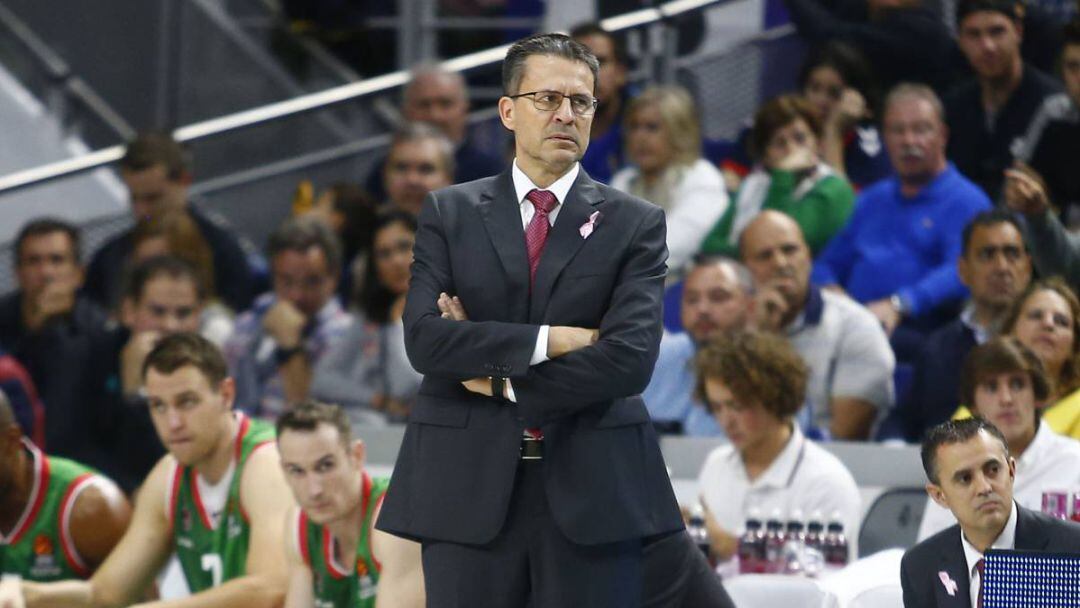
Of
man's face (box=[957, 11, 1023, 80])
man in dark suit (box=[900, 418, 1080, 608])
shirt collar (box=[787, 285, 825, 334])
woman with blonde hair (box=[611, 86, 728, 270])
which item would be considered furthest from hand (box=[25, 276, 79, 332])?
man in dark suit (box=[900, 418, 1080, 608])

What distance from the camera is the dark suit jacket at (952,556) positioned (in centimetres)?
470

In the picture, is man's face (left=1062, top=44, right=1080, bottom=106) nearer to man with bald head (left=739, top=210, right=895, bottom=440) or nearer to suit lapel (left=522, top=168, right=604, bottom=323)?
man with bald head (left=739, top=210, right=895, bottom=440)

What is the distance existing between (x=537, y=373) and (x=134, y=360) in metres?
4.66

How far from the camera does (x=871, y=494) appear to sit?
6.98 metres

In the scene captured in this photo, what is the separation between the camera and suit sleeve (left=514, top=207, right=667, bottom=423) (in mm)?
3838

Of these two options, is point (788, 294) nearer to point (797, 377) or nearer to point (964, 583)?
point (797, 377)

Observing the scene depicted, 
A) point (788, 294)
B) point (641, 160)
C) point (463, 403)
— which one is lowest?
point (463, 403)

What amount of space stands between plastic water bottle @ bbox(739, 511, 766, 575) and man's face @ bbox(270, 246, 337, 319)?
289cm

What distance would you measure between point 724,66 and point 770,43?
253mm

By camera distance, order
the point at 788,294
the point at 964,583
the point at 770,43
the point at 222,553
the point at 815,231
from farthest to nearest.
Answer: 1. the point at 770,43
2. the point at 815,231
3. the point at 788,294
4. the point at 222,553
5. the point at 964,583

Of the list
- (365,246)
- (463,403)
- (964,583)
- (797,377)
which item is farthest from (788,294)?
(463,403)

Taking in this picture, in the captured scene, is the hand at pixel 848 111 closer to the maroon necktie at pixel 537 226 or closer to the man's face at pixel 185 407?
the man's face at pixel 185 407

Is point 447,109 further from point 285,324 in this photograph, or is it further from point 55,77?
point 55,77

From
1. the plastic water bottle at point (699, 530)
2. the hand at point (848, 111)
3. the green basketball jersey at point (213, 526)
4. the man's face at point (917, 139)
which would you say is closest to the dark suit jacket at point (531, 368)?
the plastic water bottle at point (699, 530)
